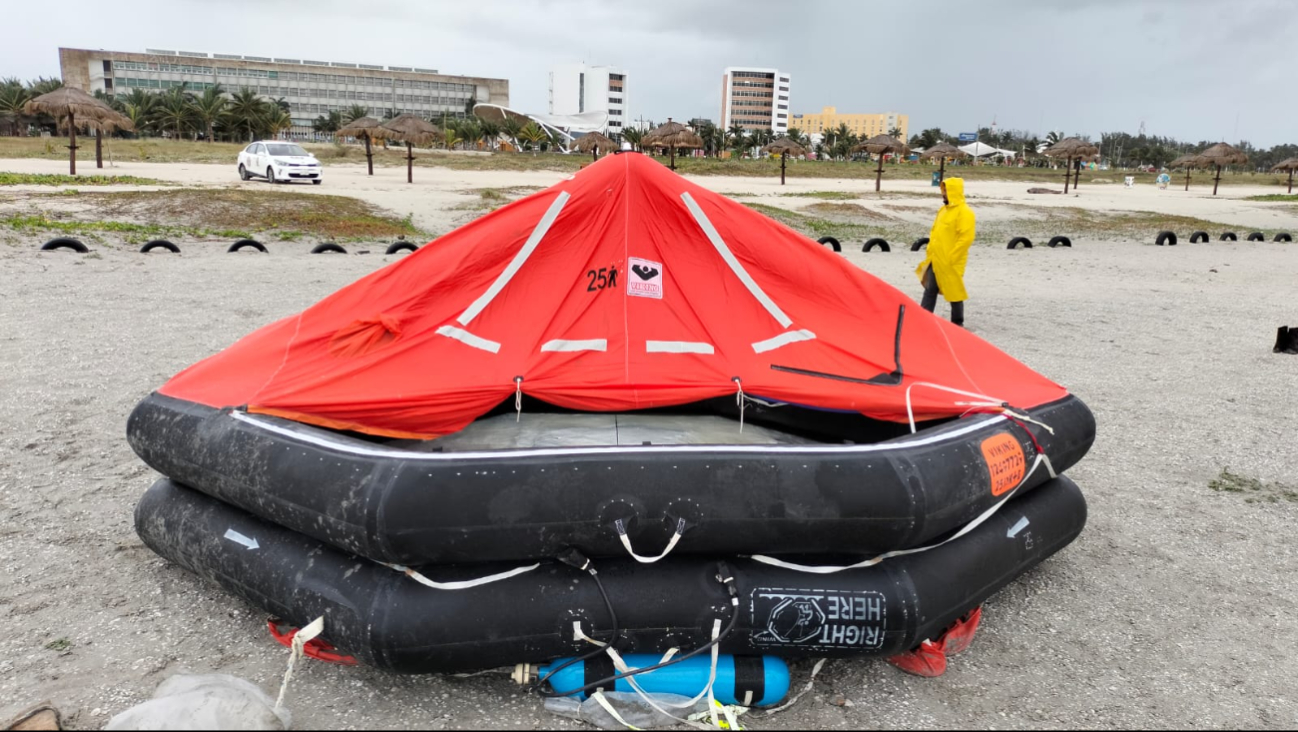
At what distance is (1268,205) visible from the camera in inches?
1384

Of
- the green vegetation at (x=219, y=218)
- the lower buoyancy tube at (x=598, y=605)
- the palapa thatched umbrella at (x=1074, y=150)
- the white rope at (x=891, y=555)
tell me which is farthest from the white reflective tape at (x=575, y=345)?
the palapa thatched umbrella at (x=1074, y=150)

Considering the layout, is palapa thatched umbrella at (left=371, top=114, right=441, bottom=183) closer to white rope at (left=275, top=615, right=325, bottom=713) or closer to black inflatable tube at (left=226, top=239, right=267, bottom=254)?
black inflatable tube at (left=226, top=239, right=267, bottom=254)

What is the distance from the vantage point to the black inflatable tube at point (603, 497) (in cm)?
270

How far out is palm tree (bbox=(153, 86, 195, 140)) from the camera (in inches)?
2317

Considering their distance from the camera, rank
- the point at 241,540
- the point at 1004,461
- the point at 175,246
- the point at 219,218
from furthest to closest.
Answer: the point at 219,218
the point at 175,246
the point at 1004,461
the point at 241,540

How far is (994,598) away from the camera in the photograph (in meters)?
3.54

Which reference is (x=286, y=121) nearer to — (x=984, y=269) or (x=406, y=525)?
(x=984, y=269)

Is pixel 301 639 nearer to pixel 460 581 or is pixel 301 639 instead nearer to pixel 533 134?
pixel 460 581

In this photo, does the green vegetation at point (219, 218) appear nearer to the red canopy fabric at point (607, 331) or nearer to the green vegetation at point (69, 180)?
the green vegetation at point (69, 180)

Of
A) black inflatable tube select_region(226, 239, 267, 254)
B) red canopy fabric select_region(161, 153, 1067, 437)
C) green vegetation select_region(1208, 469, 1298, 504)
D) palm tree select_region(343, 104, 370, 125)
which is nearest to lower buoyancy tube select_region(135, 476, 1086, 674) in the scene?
red canopy fabric select_region(161, 153, 1067, 437)

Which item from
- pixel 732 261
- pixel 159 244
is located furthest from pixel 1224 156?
pixel 732 261

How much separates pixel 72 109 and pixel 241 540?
27.7m

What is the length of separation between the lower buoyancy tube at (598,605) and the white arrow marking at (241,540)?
0.07ft

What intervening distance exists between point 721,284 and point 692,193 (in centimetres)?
46
